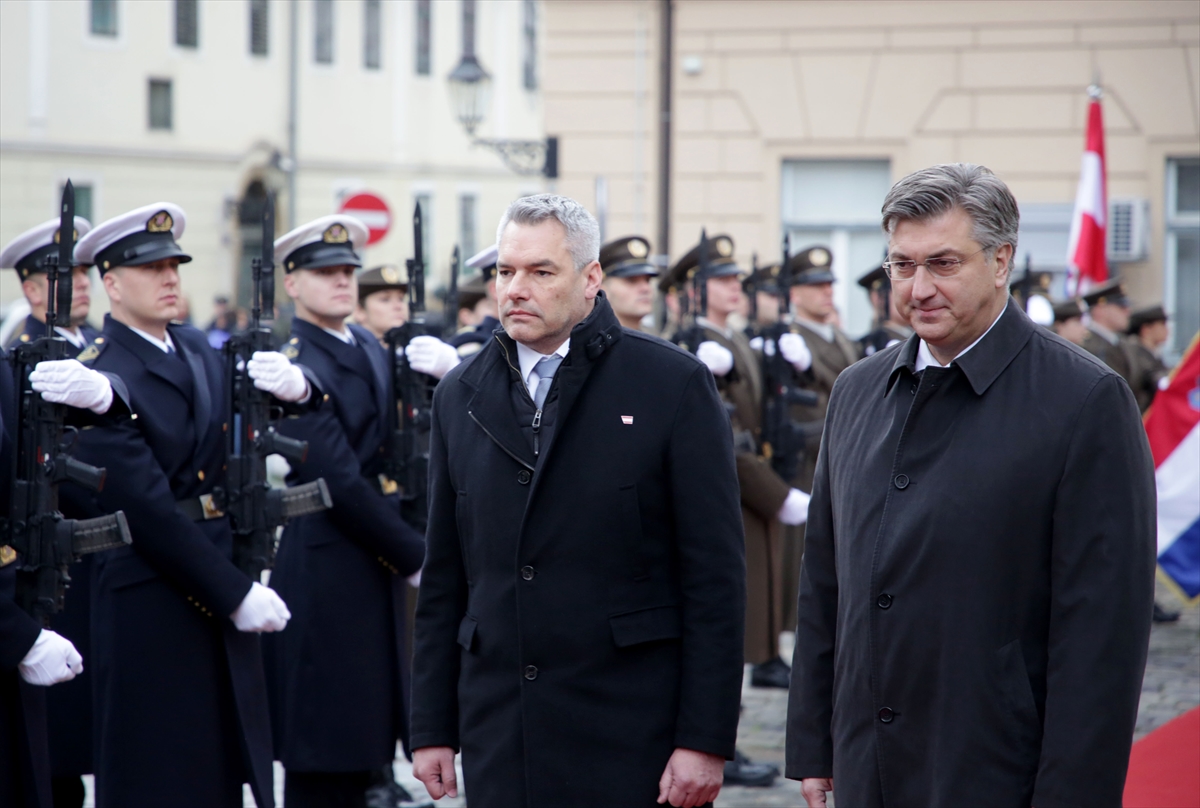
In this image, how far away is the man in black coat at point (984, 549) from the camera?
2762mm

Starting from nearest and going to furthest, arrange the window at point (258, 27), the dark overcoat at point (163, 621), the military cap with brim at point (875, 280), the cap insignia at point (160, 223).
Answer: the dark overcoat at point (163, 621)
the cap insignia at point (160, 223)
the military cap with brim at point (875, 280)
the window at point (258, 27)

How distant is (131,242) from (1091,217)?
10.2m

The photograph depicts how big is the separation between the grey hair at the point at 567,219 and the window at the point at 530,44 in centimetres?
3478

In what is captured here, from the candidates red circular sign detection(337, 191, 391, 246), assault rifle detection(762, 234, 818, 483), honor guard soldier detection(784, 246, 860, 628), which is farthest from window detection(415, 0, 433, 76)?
assault rifle detection(762, 234, 818, 483)

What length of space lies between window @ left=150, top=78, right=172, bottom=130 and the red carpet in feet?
89.3

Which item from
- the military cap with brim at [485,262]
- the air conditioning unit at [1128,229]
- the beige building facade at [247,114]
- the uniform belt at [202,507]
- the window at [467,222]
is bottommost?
the uniform belt at [202,507]

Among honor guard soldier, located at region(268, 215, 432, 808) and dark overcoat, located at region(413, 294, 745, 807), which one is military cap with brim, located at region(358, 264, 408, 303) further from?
dark overcoat, located at region(413, 294, 745, 807)

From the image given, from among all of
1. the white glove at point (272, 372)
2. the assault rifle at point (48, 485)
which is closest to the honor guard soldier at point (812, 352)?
the white glove at point (272, 372)

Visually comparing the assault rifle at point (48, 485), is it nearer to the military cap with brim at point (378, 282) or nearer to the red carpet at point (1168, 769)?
the red carpet at point (1168, 769)

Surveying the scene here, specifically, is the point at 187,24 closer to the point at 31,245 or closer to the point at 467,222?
the point at 467,222

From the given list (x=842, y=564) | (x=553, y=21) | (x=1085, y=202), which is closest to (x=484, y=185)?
(x=553, y=21)

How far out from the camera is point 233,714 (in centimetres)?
486

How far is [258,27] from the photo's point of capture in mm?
31422

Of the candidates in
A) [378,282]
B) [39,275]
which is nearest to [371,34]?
[378,282]
